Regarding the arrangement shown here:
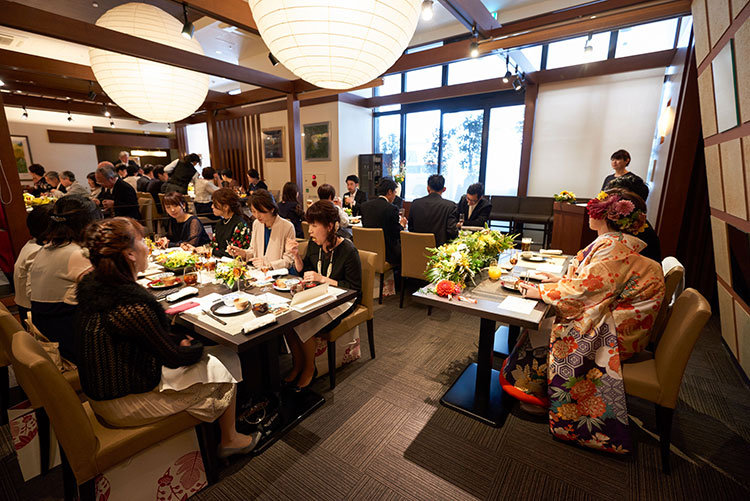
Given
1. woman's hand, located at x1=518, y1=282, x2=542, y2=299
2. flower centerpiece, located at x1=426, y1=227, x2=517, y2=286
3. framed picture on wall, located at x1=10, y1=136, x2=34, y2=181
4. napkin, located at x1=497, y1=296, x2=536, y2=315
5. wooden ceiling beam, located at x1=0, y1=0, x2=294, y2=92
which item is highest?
wooden ceiling beam, located at x1=0, y1=0, x2=294, y2=92

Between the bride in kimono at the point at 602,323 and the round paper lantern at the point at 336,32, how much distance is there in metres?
1.46

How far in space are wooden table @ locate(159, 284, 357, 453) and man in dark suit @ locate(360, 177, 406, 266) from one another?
196cm

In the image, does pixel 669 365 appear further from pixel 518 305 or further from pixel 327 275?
pixel 327 275

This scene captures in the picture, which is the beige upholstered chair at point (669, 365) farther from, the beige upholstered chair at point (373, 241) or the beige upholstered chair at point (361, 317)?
the beige upholstered chair at point (373, 241)

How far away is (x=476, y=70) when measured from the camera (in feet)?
23.2

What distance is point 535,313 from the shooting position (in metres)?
1.75

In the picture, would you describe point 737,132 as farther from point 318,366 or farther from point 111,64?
point 111,64

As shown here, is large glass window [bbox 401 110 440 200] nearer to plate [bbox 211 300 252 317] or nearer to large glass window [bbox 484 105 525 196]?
large glass window [bbox 484 105 525 196]

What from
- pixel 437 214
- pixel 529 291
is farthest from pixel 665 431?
pixel 437 214

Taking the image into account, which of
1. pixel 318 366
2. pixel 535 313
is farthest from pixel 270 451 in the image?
pixel 535 313

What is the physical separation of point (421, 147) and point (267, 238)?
6.22 meters

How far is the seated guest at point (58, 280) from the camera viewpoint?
6.16 feet

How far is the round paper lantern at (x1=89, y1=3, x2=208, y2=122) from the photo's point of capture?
2221mm

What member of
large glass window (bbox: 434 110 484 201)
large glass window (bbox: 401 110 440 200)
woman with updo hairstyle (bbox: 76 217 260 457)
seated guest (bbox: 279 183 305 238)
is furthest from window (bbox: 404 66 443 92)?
woman with updo hairstyle (bbox: 76 217 260 457)
